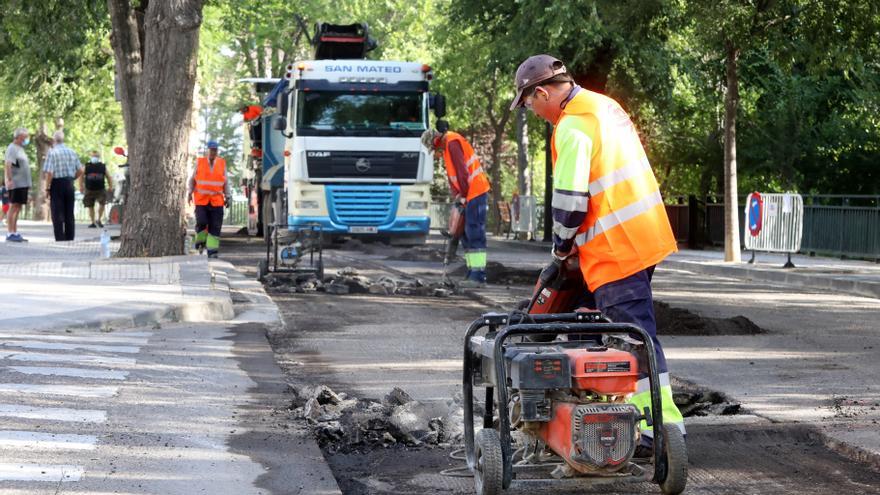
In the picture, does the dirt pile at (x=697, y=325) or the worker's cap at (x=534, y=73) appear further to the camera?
the dirt pile at (x=697, y=325)

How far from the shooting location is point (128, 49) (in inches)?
934

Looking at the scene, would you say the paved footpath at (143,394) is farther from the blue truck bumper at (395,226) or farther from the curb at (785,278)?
the blue truck bumper at (395,226)

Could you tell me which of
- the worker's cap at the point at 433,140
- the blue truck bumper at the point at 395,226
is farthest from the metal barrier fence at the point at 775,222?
the worker's cap at the point at 433,140

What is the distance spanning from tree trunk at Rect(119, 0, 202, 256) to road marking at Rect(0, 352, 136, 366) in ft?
32.5

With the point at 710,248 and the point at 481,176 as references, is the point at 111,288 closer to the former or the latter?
the point at 481,176

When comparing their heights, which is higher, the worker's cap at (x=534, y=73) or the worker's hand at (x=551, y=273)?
the worker's cap at (x=534, y=73)

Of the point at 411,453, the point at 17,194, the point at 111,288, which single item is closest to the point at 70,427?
the point at 411,453

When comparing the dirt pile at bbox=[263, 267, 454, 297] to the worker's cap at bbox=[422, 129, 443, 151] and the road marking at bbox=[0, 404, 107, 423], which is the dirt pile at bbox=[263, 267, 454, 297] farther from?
the road marking at bbox=[0, 404, 107, 423]

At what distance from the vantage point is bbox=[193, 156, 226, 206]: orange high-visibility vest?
22.2 m

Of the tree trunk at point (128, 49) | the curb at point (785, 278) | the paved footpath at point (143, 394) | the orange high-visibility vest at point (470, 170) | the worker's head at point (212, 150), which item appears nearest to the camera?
the paved footpath at point (143, 394)

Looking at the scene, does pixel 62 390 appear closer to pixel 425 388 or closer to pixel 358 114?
pixel 425 388

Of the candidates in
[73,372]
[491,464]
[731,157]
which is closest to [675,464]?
[491,464]

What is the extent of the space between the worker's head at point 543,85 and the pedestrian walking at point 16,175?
19899mm

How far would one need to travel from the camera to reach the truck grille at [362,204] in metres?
25.2
